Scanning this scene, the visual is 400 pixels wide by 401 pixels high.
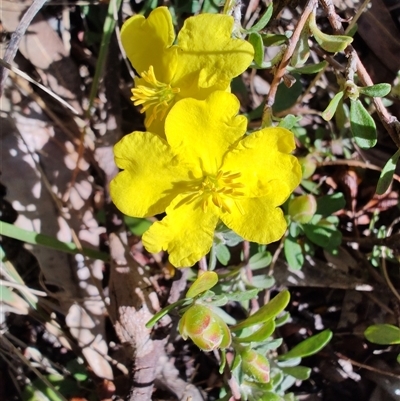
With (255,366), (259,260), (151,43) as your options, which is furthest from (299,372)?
(151,43)

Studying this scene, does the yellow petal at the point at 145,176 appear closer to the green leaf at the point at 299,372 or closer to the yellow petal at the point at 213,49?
the yellow petal at the point at 213,49

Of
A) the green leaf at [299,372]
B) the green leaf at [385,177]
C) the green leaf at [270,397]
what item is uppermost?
the green leaf at [385,177]

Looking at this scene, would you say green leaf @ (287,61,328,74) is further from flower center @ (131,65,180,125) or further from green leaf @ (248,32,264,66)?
flower center @ (131,65,180,125)

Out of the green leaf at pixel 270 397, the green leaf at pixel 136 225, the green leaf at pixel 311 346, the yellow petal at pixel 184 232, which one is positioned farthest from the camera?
the green leaf at pixel 136 225

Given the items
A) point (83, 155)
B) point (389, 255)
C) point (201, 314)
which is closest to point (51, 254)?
point (83, 155)

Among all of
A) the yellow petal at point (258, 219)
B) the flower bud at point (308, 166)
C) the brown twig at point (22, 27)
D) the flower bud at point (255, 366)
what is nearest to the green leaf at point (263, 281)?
the flower bud at point (255, 366)

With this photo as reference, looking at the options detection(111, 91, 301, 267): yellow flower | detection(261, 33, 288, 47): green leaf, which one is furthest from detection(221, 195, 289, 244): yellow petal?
detection(261, 33, 288, 47): green leaf

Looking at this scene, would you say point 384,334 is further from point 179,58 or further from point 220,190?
point 179,58
